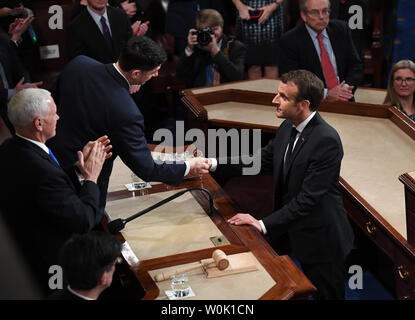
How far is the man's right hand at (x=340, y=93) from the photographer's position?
13.6 feet

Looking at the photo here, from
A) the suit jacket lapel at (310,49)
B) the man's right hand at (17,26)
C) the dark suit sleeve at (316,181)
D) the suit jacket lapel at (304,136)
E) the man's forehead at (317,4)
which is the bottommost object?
the dark suit sleeve at (316,181)

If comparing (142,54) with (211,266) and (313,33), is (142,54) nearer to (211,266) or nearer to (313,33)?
(211,266)

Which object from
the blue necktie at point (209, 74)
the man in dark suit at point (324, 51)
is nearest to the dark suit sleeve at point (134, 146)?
the man in dark suit at point (324, 51)

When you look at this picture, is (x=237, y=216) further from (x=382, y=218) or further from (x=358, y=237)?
(x=358, y=237)

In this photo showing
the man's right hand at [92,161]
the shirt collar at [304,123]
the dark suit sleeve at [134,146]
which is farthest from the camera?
the dark suit sleeve at [134,146]

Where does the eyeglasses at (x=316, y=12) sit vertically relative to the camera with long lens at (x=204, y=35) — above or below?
above

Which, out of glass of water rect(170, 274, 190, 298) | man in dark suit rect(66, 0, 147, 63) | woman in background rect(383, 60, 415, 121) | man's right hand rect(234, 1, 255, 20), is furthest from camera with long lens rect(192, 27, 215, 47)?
glass of water rect(170, 274, 190, 298)

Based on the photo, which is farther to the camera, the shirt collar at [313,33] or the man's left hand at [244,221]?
the shirt collar at [313,33]

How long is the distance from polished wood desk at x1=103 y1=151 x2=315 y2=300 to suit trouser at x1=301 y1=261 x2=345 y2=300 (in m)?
0.38

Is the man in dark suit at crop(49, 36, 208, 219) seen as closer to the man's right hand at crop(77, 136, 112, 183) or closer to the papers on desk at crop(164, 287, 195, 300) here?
the man's right hand at crop(77, 136, 112, 183)

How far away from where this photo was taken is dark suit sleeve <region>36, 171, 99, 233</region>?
219cm

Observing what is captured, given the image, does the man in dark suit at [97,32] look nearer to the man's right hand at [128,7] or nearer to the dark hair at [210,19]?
the man's right hand at [128,7]

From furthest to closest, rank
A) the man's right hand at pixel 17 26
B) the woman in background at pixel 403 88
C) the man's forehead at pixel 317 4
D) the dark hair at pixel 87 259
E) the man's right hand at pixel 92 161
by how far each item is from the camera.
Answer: the man's right hand at pixel 17 26 < the man's forehead at pixel 317 4 < the woman in background at pixel 403 88 < the man's right hand at pixel 92 161 < the dark hair at pixel 87 259
